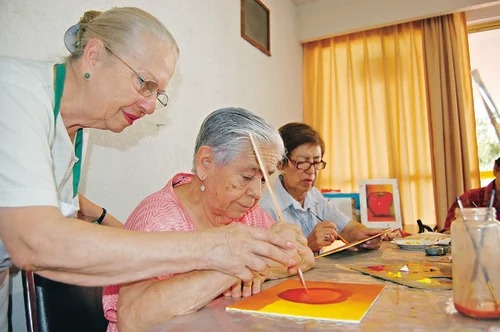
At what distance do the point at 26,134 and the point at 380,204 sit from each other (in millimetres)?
2990

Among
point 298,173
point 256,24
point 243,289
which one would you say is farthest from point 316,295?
point 256,24

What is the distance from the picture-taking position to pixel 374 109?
3.94m

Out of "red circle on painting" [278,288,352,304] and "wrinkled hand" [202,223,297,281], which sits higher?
"wrinkled hand" [202,223,297,281]

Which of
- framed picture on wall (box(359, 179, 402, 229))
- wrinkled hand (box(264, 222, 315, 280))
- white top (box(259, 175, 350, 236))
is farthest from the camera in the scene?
framed picture on wall (box(359, 179, 402, 229))

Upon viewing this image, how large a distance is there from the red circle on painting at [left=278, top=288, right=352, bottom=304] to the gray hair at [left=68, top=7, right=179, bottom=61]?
75 cm

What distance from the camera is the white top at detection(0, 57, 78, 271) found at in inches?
30.0

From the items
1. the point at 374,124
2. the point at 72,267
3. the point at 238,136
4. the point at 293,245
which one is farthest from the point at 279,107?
the point at 72,267

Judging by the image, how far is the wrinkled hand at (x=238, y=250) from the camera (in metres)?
0.84

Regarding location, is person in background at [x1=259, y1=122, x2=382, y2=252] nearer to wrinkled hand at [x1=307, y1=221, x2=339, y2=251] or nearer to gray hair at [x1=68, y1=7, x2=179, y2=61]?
wrinkled hand at [x1=307, y1=221, x2=339, y2=251]

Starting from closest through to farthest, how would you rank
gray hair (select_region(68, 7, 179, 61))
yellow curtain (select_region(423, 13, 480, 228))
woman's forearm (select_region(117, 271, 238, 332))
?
woman's forearm (select_region(117, 271, 238, 332)) → gray hair (select_region(68, 7, 179, 61)) → yellow curtain (select_region(423, 13, 480, 228))

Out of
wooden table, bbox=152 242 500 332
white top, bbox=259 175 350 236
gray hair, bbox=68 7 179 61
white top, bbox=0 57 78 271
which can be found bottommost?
wooden table, bbox=152 242 500 332

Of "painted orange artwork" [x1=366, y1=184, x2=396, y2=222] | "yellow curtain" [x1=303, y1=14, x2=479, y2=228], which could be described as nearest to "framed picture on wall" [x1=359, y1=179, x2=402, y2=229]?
"painted orange artwork" [x1=366, y1=184, x2=396, y2=222]

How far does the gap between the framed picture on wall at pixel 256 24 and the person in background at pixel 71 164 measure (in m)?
2.05

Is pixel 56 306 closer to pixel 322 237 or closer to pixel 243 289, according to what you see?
pixel 243 289
